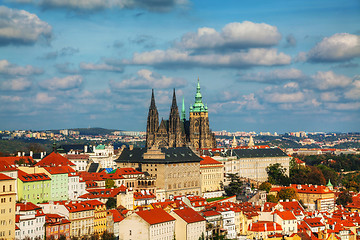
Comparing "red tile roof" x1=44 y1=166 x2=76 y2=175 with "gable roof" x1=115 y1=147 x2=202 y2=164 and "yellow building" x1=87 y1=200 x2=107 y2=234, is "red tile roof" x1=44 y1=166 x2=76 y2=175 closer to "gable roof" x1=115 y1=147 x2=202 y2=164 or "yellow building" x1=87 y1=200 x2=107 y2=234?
"yellow building" x1=87 y1=200 x2=107 y2=234

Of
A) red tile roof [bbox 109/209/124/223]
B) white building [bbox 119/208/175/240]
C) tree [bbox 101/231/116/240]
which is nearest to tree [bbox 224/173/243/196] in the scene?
red tile roof [bbox 109/209/124/223]

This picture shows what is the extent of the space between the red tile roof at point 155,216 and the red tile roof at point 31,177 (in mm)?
18514

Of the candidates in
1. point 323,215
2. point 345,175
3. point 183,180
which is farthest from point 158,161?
point 345,175

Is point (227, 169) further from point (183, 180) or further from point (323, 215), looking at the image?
point (323, 215)

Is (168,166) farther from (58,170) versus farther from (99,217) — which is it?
(99,217)

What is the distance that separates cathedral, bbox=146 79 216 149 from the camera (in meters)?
184

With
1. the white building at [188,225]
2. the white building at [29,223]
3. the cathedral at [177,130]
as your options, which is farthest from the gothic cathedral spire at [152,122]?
the white building at [29,223]

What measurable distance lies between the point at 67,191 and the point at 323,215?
42307mm

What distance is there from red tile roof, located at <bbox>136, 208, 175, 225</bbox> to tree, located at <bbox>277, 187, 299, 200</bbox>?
1706 inches

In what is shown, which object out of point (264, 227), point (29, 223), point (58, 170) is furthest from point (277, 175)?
point (29, 223)

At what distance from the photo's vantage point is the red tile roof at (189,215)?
91.4 metres

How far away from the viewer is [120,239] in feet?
288

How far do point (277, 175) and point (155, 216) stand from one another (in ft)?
255

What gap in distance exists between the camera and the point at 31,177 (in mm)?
98000
